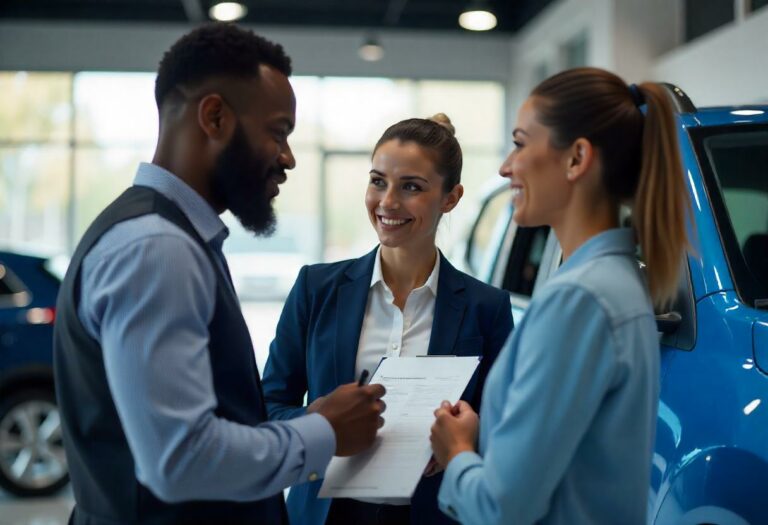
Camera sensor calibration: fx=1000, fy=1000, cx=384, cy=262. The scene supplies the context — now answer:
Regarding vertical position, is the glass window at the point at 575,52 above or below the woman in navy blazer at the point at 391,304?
above

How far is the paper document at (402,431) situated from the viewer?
5.73 ft

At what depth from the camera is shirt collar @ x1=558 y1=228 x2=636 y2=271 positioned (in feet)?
5.09

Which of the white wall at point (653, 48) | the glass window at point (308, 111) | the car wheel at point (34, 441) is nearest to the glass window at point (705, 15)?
the white wall at point (653, 48)

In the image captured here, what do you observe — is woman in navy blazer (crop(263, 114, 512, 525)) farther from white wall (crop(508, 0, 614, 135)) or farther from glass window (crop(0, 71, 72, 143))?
glass window (crop(0, 71, 72, 143))

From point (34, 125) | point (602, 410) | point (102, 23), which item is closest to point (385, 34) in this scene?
point (102, 23)

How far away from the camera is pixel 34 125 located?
1335 centimetres

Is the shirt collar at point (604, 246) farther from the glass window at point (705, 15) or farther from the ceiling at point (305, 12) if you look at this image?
the ceiling at point (305, 12)

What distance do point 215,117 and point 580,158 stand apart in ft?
1.93

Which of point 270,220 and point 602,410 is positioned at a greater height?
point 270,220

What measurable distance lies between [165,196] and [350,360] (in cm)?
83

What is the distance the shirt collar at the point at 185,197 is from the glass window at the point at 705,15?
26.5ft

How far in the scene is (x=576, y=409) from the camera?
143 cm

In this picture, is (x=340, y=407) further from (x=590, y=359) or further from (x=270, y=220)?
(x=590, y=359)

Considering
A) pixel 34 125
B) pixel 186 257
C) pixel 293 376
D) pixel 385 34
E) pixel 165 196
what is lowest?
pixel 293 376
